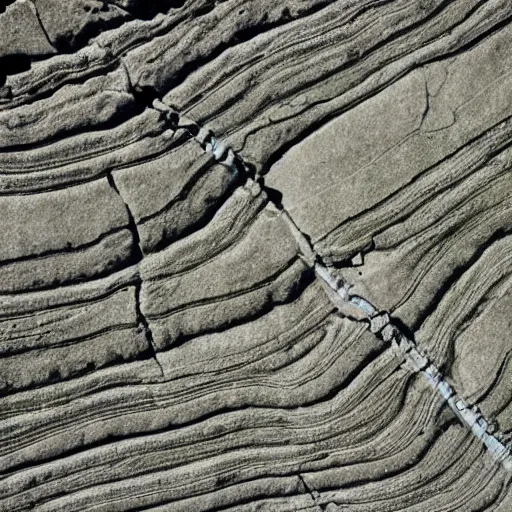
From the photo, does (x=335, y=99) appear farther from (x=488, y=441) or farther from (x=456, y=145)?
(x=488, y=441)

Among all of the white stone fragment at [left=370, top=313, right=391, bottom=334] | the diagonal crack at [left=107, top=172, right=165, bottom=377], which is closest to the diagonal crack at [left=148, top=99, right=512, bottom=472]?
the white stone fragment at [left=370, top=313, right=391, bottom=334]

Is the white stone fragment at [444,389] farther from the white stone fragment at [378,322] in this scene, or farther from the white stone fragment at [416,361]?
the white stone fragment at [378,322]

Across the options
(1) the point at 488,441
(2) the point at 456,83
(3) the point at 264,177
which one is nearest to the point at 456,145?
(2) the point at 456,83

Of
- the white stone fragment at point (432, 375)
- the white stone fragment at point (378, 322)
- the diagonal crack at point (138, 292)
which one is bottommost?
the white stone fragment at point (432, 375)

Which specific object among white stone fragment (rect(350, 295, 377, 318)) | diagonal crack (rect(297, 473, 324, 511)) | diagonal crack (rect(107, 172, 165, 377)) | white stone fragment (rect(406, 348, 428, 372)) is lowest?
diagonal crack (rect(297, 473, 324, 511))

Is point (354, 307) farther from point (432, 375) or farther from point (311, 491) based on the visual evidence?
point (311, 491)

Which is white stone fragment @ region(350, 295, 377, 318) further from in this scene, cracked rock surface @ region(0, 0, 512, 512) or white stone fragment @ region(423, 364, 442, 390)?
white stone fragment @ region(423, 364, 442, 390)

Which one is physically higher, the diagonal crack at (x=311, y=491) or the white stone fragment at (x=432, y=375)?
the white stone fragment at (x=432, y=375)

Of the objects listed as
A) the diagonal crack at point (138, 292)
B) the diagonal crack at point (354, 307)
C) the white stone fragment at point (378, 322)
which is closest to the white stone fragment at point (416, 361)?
the diagonal crack at point (354, 307)
